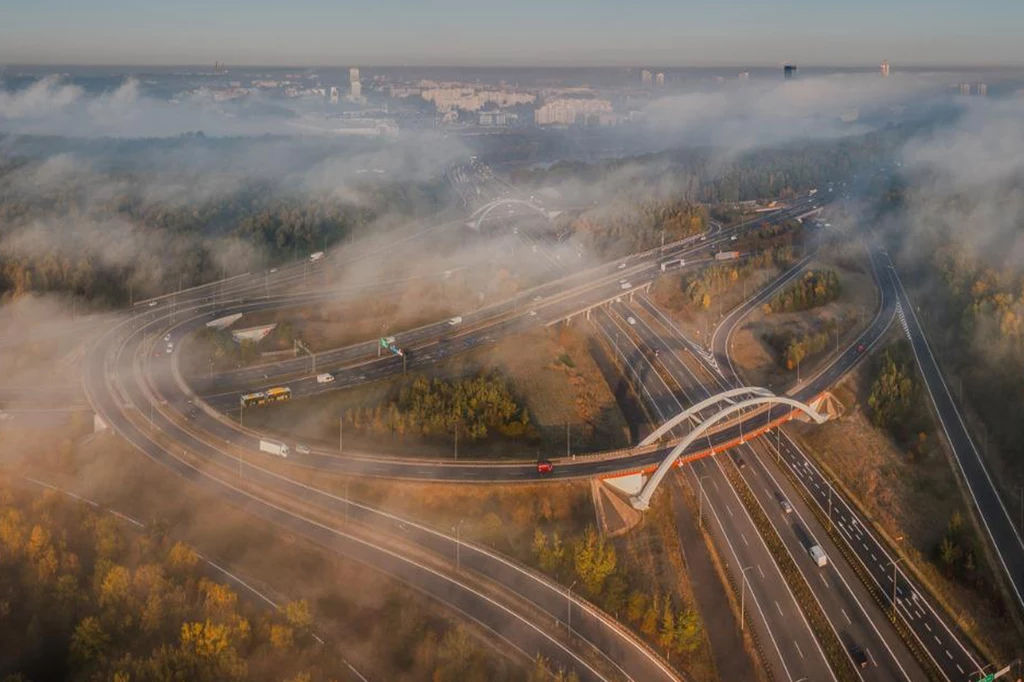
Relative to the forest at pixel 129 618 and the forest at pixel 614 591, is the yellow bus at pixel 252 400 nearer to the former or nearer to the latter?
the forest at pixel 129 618

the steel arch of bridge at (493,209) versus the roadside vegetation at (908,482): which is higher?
the steel arch of bridge at (493,209)

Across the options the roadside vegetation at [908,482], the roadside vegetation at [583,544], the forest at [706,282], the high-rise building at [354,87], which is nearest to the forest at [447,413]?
the roadside vegetation at [583,544]

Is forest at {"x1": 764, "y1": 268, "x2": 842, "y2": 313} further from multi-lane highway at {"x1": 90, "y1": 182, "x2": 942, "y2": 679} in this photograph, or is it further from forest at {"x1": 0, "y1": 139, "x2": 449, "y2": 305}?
forest at {"x1": 0, "y1": 139, "x2": 449, "y2": 305}

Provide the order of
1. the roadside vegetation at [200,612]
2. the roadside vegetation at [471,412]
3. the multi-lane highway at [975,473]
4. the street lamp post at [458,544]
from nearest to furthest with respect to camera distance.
A: the roadside vegetation at [200,612] < the street lamp post at [458,544] < the multi-lane highway at [975,473] < the roadside vegetation at [471,412]

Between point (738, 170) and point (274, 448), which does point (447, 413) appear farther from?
point (738, 170)

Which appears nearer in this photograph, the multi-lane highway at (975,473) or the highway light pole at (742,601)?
the highway light pole at (742,601)

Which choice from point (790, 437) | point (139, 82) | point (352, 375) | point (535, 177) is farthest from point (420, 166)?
point (790, 437)

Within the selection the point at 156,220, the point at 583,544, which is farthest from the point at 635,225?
the point at 583,544

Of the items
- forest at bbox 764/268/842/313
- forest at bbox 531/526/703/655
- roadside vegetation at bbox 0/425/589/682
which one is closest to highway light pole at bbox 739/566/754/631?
forest at bbox 531/526/703/655
